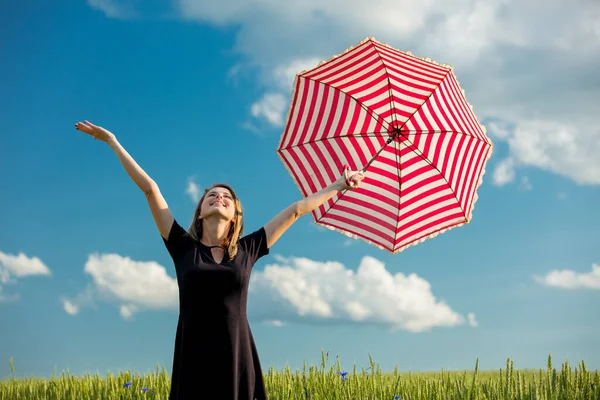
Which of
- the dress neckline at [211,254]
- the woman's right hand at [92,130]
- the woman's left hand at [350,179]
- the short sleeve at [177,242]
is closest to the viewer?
the dress neckline at [211,254]

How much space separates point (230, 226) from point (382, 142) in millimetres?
1970

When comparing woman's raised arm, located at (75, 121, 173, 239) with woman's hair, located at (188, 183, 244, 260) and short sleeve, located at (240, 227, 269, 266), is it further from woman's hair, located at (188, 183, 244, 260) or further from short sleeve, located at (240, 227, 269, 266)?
short sleeve, located at (240, 227, 269, 266)

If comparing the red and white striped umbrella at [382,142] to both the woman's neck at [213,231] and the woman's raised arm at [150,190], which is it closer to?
the woman's neck at [213,231]

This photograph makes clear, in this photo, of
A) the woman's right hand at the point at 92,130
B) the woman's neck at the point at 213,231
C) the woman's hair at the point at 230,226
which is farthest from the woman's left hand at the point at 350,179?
the woman's right hand at the point at 92,130

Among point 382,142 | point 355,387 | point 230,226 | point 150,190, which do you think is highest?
point 382,142

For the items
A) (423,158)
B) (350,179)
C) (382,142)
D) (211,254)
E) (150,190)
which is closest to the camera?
(211,254)

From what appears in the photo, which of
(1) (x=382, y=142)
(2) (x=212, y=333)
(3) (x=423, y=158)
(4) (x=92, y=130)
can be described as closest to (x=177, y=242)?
Answer: (2) (x=212, y=333)

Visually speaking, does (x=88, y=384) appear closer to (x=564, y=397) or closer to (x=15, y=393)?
(x=15, y=393)

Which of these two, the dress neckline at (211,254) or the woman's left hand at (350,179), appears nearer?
the dress neckline at (211,254)

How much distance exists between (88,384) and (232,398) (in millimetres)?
4969

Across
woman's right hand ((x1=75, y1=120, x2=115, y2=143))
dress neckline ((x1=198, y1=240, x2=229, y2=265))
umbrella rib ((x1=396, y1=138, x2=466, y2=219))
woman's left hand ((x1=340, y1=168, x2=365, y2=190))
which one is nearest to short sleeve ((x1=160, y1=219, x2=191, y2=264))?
dress neckline ((x1=198, y1=240, x2=229, y2=265))

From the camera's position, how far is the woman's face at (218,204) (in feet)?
14.9

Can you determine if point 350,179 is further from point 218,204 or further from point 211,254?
point 211,254

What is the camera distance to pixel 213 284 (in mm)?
4258
